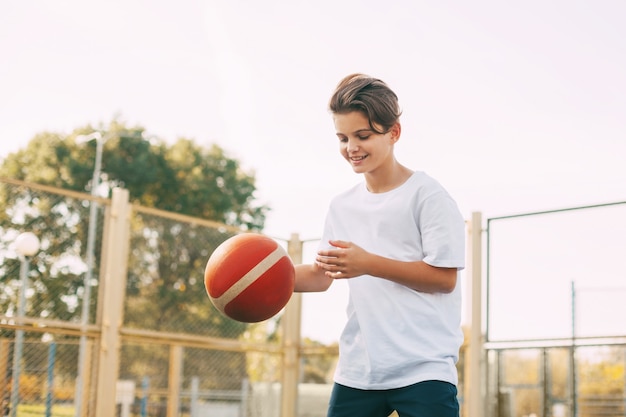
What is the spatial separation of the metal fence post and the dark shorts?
4426 mm

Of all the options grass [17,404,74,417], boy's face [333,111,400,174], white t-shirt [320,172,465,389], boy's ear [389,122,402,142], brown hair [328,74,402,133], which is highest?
brown hair [328,74,402,133]

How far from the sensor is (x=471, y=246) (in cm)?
734

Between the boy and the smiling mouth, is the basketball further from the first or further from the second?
the smiling mouth

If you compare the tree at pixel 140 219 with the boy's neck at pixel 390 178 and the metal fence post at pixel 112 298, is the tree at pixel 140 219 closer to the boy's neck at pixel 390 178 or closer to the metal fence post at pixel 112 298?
the metal fence post at pixel 112 298

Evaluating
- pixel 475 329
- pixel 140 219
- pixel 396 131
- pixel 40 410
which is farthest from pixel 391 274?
pixel 140 219

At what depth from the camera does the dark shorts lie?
9.04 feet

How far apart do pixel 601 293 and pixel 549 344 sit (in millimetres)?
1392

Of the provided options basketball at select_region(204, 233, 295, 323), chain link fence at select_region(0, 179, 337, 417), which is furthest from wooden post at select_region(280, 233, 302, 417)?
basketball at select_region(204, 233, 295, 323)

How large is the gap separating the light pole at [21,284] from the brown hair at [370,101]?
5.26 m

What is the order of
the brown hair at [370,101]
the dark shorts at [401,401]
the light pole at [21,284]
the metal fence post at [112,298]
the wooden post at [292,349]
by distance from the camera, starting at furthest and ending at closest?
the wooden post at [292,349] → the light pole at [21,284] → the metal fence post at [112,298] → the brown hair at [370,101] → the dark shorts at [401,401]

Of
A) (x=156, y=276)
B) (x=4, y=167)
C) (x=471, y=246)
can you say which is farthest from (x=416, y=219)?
(x=4, y=167)

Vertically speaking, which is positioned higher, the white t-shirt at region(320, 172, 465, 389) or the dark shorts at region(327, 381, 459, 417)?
the white t-shirt at region(320, 172, 465, 389)

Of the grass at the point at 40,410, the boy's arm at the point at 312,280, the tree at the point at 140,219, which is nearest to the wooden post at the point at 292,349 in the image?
the tree at the point at 140,219

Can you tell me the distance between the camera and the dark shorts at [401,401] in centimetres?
275
